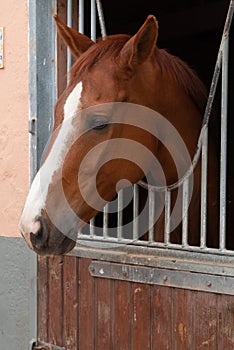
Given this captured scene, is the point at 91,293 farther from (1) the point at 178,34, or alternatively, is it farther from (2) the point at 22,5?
(1) the point at 178,34

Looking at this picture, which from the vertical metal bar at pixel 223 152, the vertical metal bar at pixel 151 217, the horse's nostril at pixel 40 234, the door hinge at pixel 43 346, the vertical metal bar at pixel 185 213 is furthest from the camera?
the door hinge at pixel 43 346

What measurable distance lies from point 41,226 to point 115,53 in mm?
695

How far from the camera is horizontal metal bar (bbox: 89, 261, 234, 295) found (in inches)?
72.0

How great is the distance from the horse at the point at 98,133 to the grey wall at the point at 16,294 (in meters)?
0.88

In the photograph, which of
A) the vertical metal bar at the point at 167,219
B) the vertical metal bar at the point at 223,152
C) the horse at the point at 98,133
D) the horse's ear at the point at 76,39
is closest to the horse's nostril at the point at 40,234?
the horse at the point at 98,133

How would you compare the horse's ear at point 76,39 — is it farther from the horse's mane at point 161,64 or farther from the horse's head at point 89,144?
the horse's head at point 89,144

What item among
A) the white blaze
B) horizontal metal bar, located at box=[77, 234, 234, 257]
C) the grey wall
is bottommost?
the grey wall

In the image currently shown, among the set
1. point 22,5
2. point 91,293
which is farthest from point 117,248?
point 22,5

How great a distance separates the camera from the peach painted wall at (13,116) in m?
2.59

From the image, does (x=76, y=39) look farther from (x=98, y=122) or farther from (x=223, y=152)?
(x=223, y=152)

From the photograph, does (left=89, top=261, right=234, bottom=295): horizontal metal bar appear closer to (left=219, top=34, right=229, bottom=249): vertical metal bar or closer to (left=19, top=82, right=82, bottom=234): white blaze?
(left=219, top=34, right=229, bottom=249): vertical metal bar

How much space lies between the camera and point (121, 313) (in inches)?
85.0

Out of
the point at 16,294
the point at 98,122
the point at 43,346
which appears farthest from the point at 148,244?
the point at 16,294

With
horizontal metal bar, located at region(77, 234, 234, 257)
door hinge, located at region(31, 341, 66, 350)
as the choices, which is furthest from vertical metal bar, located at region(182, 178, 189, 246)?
door hinge, located at region(31, 341, 66, 350)
